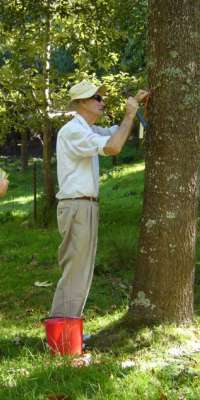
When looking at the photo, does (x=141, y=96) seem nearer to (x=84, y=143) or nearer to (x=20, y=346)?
(x=84, y=143)

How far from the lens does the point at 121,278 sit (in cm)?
779

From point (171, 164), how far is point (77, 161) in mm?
722

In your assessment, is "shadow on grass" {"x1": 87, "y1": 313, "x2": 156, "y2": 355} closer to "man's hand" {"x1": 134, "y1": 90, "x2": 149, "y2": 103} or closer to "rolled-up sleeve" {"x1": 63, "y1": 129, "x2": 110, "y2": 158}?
"rolled-up sleeve" {"x1": 63, "y1": 129, "x2": 110, "y2": 158}

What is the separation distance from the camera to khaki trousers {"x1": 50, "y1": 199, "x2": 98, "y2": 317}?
15.6 ft

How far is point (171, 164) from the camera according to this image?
4645 millimetres

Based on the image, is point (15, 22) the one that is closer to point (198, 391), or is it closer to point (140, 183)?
point (140, 183)

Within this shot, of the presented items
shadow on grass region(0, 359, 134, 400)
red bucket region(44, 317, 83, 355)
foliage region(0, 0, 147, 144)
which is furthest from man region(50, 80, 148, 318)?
foliage region(0, 0, 147, 144)

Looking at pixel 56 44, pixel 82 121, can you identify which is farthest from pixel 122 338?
pixel 56 44

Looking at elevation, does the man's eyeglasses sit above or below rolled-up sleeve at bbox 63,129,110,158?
above

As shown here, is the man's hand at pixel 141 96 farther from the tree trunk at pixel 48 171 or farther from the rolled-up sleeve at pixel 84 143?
the tree trunk at pixel 48 171

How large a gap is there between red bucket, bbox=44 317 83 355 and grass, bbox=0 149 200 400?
12 cm

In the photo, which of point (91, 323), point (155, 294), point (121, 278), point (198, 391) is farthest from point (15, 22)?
point (198, 391)

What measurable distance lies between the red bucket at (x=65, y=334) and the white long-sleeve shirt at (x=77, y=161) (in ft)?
3.14

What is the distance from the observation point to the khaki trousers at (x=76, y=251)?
4.77 metres
